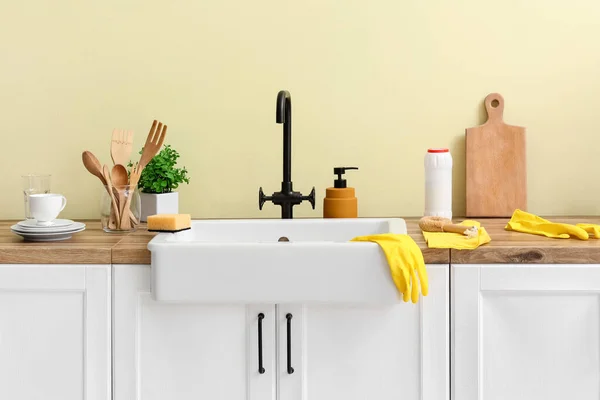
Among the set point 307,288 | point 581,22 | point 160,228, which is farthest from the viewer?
point 581,22

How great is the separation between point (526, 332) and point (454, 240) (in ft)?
0.89

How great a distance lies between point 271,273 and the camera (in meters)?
1.64

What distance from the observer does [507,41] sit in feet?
7.42

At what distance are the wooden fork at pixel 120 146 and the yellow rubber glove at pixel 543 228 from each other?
1.09 metres

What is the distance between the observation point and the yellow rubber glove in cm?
177

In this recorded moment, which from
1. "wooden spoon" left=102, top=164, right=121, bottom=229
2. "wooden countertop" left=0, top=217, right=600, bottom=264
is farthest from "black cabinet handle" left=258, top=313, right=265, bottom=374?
"wooden spoon" left=102, top=164, right=121, bottom=229

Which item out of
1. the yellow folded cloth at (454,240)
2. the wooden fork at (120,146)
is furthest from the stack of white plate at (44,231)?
the yellow folded cloth at (454,240)

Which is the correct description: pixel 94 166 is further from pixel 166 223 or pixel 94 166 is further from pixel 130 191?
pixel 166 223

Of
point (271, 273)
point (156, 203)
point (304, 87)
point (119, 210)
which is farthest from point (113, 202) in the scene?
point (304, 87)

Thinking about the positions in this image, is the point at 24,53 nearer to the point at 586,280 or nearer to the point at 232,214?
the point at 232,214

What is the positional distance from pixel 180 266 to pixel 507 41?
1.29 meters

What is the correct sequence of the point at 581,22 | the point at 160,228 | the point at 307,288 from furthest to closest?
the point at 581,22
the point at 160,228
the point at 307,288

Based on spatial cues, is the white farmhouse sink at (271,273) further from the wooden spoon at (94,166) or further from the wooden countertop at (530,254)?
the wooden spoon at (94,166)

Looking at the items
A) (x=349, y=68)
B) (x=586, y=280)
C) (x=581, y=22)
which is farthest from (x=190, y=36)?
(x=586, y=280)
